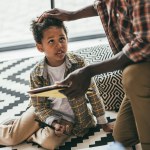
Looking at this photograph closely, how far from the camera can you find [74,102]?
1833 millimetres

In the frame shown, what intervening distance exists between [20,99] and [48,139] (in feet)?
2.25

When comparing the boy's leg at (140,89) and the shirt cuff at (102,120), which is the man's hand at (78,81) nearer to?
the boy's leg at (140,89)

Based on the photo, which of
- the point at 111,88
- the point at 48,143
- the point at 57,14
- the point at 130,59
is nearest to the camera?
the point at 130,59

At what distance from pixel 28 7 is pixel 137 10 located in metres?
3.06

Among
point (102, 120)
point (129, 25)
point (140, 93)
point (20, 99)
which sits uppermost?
point (129, 25)

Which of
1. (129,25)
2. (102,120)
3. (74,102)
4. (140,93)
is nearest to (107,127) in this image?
(102,120)

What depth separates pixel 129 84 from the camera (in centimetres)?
130

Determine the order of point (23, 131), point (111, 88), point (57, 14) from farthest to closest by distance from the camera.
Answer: point (111, 88) < point (23, 131) < point (57, 14)

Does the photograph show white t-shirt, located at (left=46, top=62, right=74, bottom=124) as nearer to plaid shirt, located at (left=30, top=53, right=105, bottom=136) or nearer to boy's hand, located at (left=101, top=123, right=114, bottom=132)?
plaid shirt, located at (left=30, top=53, right=105, bottom=136)

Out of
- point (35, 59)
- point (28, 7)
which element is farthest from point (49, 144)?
point (28, 7)

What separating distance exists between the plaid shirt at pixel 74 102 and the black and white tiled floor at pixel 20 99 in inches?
2.8

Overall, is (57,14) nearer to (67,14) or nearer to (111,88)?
(67,14)

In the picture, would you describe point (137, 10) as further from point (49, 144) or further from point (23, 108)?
point (23, 108)

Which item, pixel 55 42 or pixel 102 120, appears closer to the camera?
pixel 55 42
